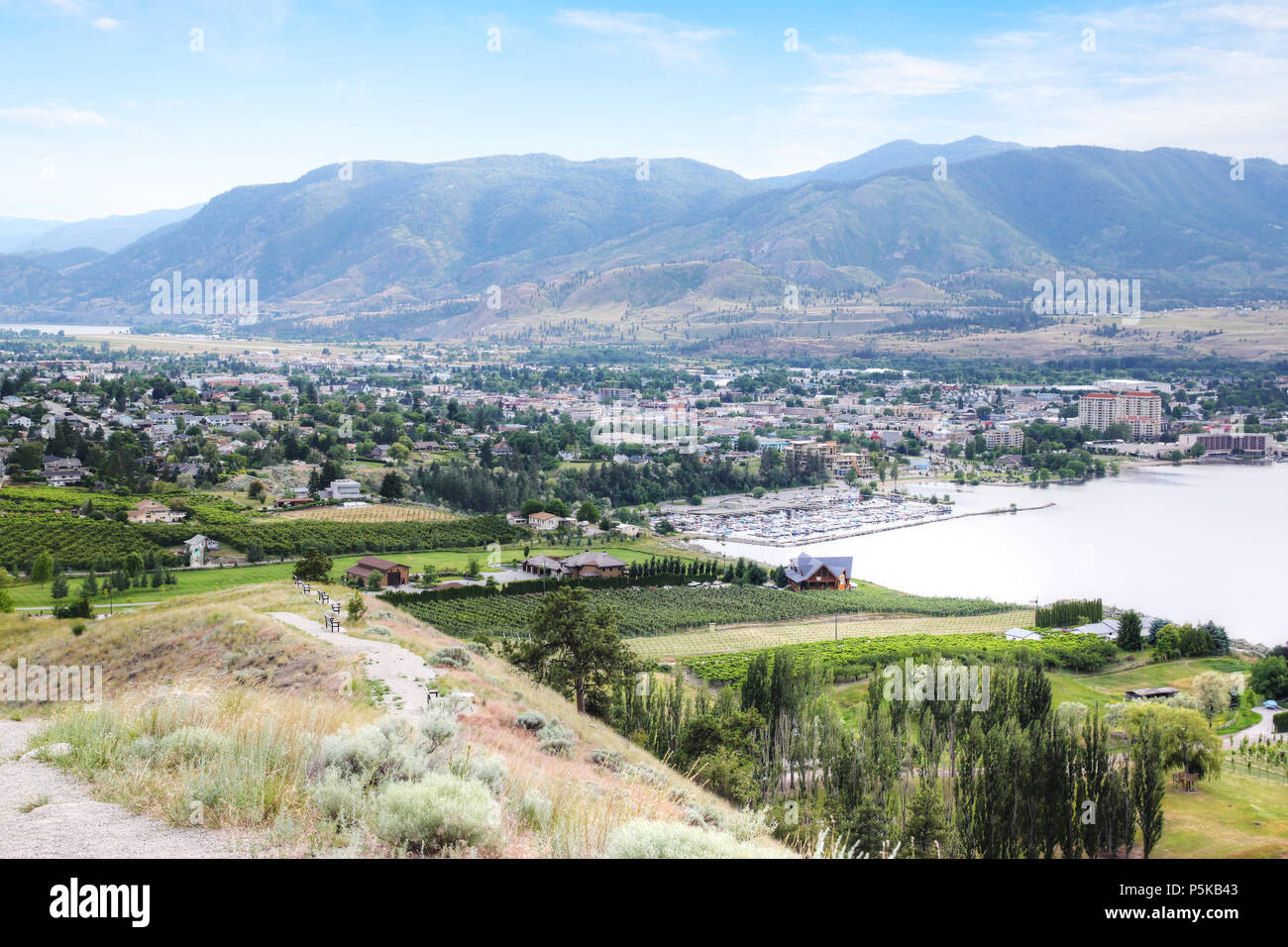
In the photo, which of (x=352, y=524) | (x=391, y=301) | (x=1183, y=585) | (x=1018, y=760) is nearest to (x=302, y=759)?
(x=1018, y=760)

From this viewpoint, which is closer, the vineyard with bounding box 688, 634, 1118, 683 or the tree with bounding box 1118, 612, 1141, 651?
the vineyard with bounding box 688, 634, 1118, 683

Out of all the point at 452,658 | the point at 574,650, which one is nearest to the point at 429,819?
the point at 452,658

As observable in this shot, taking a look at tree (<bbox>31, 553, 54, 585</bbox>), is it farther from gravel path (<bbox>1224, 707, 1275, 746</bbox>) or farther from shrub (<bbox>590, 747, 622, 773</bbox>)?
gravel path (<bbox>1224, 707, 1275, 746</bbox>)

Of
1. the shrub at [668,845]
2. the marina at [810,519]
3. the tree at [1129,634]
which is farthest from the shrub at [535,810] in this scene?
the marina at [810,519]

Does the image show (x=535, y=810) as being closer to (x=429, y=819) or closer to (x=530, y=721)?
(x=429, y=819)

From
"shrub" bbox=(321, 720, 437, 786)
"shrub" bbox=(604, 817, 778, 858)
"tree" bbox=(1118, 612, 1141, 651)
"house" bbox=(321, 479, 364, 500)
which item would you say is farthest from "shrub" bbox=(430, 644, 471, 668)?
"house" bbox=(321, 479, 364, 500)

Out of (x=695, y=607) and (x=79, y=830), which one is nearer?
(x=79, y=830)
